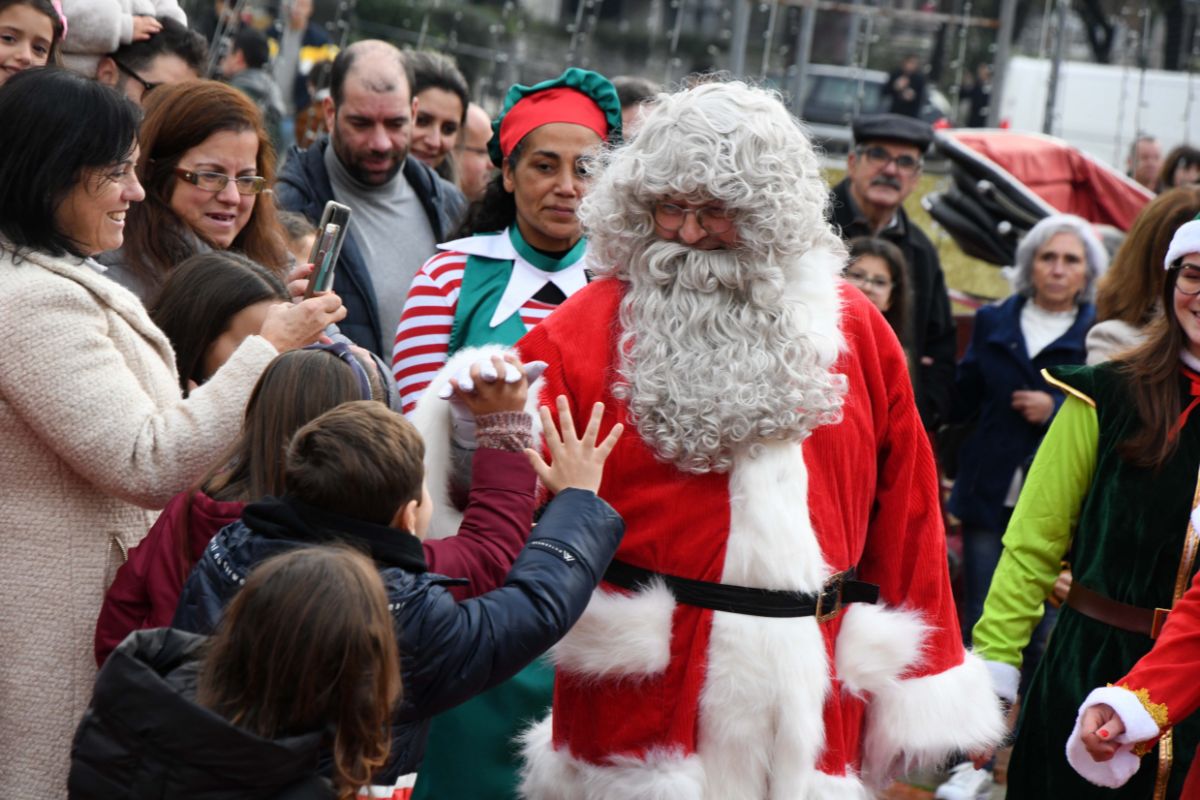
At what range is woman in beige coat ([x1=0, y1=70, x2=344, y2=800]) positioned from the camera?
310cm

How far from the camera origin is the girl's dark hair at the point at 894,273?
631cm

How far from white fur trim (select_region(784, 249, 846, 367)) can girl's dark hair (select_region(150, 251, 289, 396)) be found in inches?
49.7

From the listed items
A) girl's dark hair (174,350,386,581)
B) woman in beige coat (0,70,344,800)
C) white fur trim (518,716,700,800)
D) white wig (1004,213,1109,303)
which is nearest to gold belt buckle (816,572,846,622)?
white fur trim (518,716,700,800)

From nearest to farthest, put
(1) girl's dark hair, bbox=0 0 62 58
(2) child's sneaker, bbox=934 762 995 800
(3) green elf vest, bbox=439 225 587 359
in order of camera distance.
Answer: (3) green elf vest, bbox=439 225 587 359 → (1) girl's dark hair, bbox=0 0 62 58 → (2) child's sneaker, bbox=934 762 995 800

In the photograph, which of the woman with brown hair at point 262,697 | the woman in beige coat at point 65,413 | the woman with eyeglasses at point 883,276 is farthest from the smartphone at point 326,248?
the woman with eyeglasses at point 883,276

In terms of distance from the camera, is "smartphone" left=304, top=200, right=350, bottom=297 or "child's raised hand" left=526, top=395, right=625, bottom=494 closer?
"child's raised hand" left=526, top=395, right=625, bottom=494

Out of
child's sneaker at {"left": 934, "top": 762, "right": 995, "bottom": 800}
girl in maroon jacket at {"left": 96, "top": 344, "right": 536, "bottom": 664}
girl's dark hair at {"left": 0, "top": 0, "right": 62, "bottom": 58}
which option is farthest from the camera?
child's sneaker at {"left": 934, "top": 762, "right": 995, "bottom": 800}

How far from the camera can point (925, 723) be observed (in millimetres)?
3494

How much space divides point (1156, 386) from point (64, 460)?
2579mm

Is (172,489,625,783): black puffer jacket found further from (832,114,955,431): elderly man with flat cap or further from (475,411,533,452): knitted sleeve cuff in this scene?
(832,114,955,431): elderly man with flat cap

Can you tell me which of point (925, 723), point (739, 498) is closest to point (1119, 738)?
point (925, 723)

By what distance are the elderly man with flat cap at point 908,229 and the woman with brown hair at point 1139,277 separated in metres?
1.44

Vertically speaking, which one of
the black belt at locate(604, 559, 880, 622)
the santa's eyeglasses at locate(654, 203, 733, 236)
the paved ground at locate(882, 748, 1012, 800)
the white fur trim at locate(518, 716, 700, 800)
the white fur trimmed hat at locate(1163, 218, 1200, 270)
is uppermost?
the white fur trimmed hat at locate(1163, 218, 1200, 270)

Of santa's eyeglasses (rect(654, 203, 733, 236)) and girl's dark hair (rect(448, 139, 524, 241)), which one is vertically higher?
santa's eyeglasses (rect(654, 203, 733, 236))
